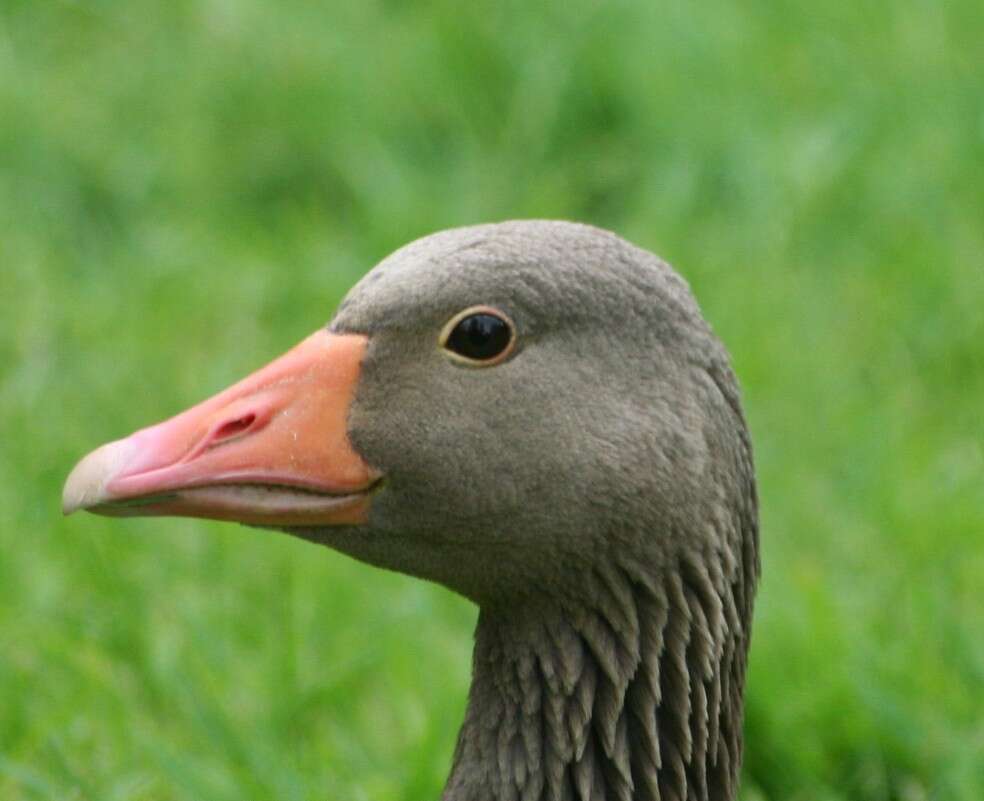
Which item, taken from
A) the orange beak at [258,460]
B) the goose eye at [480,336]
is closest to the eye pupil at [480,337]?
the goose eye at [480,336]

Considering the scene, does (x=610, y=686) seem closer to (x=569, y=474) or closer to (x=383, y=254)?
(x=569, y=474)

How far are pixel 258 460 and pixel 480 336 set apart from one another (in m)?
0.48

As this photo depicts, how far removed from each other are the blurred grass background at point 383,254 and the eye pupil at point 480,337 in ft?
4.69

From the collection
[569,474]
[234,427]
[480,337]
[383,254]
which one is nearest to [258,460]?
[234,427]

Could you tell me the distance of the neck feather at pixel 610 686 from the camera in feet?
11.6

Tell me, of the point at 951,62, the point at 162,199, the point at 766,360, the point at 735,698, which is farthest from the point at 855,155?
the point at 735,698

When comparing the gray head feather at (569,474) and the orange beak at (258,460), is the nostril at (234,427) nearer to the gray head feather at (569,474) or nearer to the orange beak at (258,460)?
the orange beak at (258,460)

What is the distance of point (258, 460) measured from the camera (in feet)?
11.0

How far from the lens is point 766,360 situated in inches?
256

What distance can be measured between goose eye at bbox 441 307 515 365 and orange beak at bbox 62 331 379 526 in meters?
0.18

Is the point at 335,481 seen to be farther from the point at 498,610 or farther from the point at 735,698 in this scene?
the point at 735,698

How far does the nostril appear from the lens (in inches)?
134

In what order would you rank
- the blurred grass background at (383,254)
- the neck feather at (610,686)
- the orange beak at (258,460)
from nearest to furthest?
the orange beak at (258,460)
the neck feather at (610,686)
the blurred grass background at (383,254)

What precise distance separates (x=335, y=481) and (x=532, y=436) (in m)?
0.39
